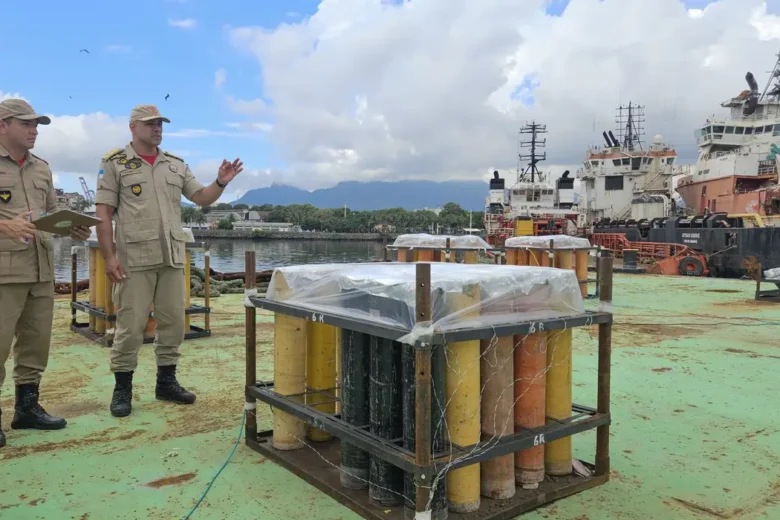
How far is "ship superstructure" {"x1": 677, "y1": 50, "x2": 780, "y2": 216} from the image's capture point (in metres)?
23.8

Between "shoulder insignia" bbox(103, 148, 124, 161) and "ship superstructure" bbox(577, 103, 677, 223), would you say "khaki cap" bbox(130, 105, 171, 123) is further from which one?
"ship superstructure" bbox(577, 103, 677, 223)

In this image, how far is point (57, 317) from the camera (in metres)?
7.52

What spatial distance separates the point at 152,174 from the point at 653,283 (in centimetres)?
1200

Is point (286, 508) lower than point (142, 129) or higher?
lower

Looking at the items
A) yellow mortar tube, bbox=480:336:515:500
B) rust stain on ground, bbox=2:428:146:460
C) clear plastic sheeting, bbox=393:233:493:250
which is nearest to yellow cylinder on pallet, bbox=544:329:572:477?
yellow mortar tube, bbox=480:336:515:500

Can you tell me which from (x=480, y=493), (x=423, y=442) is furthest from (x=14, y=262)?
(x=480, y=493)

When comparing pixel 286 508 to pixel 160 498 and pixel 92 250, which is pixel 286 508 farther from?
pixel 92 250

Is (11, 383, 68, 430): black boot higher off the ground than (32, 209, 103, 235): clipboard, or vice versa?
(32, 209, 103, 235): clipboard

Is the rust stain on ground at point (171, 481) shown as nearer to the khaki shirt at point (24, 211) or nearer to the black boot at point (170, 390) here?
the black boot at point (170, 390)

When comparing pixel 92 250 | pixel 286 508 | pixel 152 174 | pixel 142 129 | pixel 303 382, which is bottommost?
pixel 286 508

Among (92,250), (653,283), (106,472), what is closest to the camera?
(106,472)

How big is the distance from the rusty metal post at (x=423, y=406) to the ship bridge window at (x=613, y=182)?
33.8 meters

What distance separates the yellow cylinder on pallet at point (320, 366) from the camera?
317 cm

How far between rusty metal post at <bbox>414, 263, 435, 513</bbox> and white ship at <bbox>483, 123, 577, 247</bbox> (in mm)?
23992
